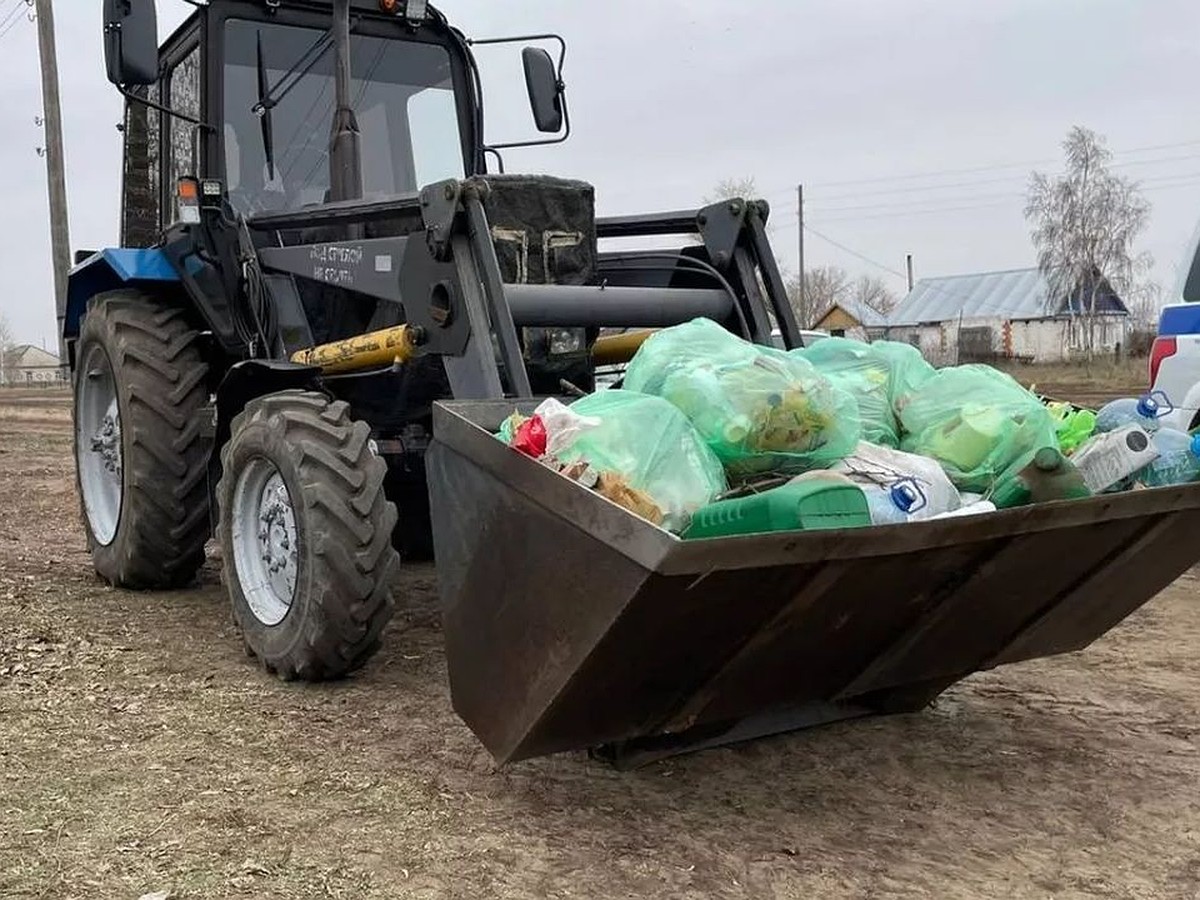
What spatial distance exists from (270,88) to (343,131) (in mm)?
421

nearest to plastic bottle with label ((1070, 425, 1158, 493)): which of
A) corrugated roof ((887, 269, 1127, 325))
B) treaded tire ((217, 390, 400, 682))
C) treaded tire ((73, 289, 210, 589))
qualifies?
treaded tire ((217, 390, 400, 682))

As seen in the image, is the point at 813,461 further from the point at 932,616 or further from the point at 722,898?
the point at 722,898

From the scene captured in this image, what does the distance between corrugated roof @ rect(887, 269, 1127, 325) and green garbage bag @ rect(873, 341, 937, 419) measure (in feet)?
174

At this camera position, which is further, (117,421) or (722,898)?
(117,421)

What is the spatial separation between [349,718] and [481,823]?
1019mm

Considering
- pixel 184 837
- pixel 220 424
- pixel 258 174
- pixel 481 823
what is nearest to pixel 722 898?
pixel 481 823

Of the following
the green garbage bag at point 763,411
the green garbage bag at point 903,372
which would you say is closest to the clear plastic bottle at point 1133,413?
the green garbage bag at point 903,372

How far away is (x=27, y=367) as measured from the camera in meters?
91.3

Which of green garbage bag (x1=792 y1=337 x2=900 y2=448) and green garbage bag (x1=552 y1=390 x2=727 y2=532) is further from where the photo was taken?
green garbage bag (x1=792 y1=337 x2=900 y2=448)

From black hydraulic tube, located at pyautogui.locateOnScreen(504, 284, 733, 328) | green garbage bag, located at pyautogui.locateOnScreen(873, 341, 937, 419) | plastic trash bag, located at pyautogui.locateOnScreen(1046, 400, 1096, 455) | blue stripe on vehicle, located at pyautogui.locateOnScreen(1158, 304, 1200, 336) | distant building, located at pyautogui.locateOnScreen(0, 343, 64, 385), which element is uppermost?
black hydraulic tube, located at pyautogui.locateOnScreen(504, 284, 733, 328)

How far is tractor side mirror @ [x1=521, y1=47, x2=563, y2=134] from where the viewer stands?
6070 mm

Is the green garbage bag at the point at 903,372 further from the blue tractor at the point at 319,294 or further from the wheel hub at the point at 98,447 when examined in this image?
the wheel hub at the point at 98,447

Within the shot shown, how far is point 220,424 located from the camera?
5238 millimetres

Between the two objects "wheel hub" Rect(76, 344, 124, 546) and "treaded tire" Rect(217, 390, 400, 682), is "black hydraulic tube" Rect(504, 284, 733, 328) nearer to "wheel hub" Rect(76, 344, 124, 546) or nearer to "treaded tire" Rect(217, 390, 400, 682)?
"treaded tire" Rect(217, 390, 400, 682)
